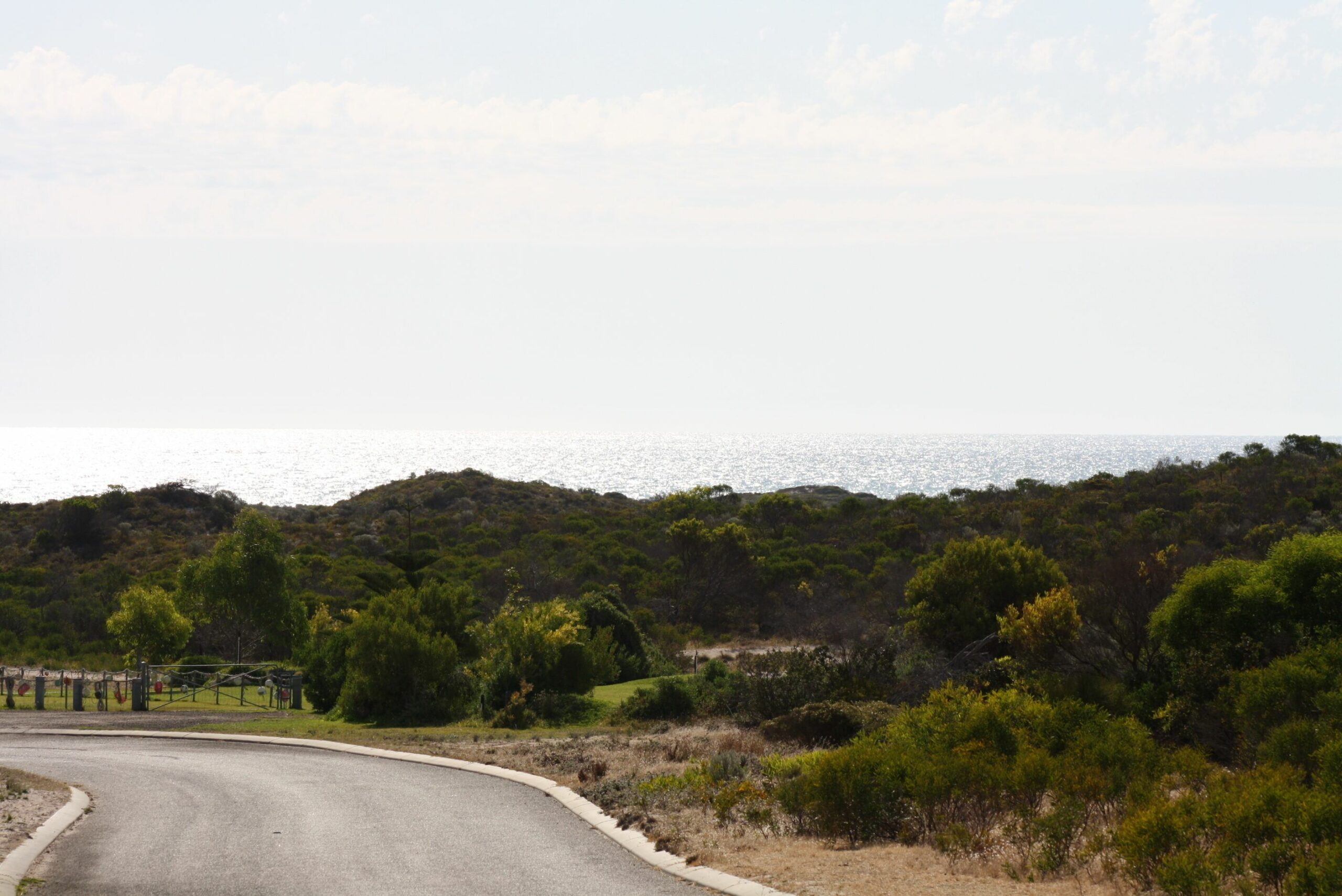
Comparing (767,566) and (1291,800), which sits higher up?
(1291,800)

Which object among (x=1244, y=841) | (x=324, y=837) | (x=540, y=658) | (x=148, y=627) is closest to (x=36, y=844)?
(x=324, y=837)

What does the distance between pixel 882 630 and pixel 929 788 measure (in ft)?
61.5

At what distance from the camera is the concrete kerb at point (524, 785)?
980 centimetres

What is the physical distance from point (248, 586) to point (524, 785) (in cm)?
2563

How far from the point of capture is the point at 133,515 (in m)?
75.7

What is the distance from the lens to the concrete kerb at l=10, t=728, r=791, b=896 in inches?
386

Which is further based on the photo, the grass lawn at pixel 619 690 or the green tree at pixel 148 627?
the green tree at pixel 148 627

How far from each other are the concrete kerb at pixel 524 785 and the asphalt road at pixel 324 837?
150 millimetres

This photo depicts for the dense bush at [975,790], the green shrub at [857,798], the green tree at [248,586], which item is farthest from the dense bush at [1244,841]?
the green tree at [248,586]

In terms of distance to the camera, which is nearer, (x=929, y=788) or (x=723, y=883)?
(x=723, y=883)

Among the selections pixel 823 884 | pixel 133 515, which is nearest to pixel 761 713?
pixel 823 884

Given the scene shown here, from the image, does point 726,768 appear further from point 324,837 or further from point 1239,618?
point 1239,618

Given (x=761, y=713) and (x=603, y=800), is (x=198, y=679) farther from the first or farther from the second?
(x=603, y=800)

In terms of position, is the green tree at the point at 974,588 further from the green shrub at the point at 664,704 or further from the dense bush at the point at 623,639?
the dense bush at the point at 623,639
